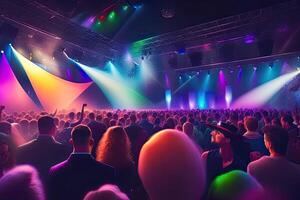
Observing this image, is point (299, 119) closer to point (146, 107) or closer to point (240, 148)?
point (240, 148)

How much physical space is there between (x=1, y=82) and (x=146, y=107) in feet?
41.0

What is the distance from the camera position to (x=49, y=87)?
15.9 m

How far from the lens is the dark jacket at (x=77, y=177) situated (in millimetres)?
2369

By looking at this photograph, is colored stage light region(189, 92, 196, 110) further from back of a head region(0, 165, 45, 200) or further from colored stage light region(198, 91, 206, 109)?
back of a head region(0, 165, 45, 200)

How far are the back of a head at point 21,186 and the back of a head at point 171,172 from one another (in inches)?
18.2

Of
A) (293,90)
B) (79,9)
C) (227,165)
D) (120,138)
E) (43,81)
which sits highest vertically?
(79,9)

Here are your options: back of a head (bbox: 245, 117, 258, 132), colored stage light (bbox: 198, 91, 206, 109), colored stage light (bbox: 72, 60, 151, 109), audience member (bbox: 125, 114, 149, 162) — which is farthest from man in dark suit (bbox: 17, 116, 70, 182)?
colored stage light (bbox: 198, 91, 206, 109)

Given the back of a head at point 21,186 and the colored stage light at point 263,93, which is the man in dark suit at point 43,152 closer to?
the back of a head at point 21,186

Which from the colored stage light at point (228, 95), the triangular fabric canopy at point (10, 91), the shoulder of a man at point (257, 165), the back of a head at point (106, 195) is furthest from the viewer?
the colored stage light at point (228, 95)

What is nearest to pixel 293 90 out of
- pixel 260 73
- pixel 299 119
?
pixel 260 73

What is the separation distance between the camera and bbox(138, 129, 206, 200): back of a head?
115cm

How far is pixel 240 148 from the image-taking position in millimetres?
2869

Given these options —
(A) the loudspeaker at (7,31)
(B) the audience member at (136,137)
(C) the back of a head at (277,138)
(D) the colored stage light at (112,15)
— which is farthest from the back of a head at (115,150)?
(D) the colored stage light at (112,15)

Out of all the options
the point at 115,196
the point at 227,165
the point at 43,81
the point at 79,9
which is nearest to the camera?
the point at 115,196
